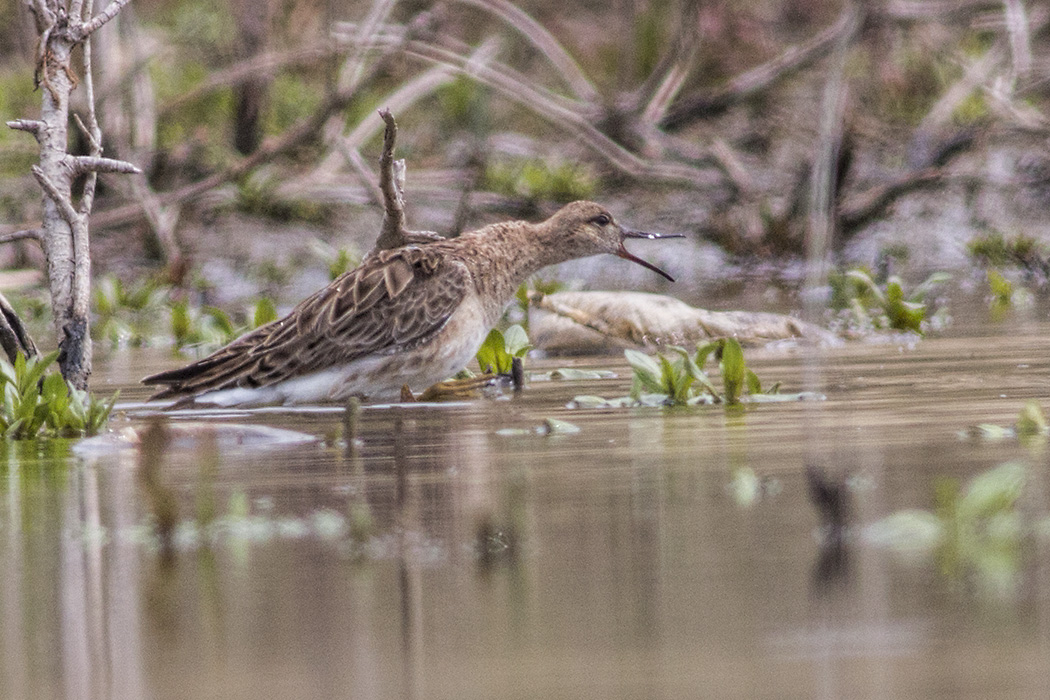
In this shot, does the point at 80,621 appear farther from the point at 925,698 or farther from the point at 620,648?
the point at 925,698

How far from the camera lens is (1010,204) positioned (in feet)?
45.8

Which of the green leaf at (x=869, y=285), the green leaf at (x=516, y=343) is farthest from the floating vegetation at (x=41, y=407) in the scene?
the green leaf at (x=869, y=285)

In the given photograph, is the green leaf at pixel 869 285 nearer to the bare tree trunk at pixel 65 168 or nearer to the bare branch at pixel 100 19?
the bare tree trunk at pixel 65 168

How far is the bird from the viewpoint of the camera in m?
6.88

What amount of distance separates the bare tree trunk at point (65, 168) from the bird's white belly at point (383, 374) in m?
0.84

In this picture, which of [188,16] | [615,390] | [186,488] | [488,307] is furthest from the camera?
[188,16]

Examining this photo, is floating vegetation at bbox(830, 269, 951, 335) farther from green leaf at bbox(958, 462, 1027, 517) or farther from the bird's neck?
green leaf at bbox(958, 462, 1027, 517)

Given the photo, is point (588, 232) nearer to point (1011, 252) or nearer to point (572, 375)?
point (572, 375)

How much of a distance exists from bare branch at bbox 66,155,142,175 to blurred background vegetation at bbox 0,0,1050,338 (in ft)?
18.0

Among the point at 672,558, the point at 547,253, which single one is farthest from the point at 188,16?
the point at 672,558

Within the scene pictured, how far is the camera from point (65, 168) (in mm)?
5969

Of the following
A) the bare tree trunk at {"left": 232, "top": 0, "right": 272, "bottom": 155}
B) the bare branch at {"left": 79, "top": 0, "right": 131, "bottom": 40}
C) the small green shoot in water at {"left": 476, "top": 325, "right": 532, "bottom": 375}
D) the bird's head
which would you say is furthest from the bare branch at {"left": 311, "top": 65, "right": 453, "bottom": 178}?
the bare branch at {"left": 79, "top": 0, "right": 131, "bottom": 40}

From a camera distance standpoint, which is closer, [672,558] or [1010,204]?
[672,558]

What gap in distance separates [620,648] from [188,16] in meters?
17.2
